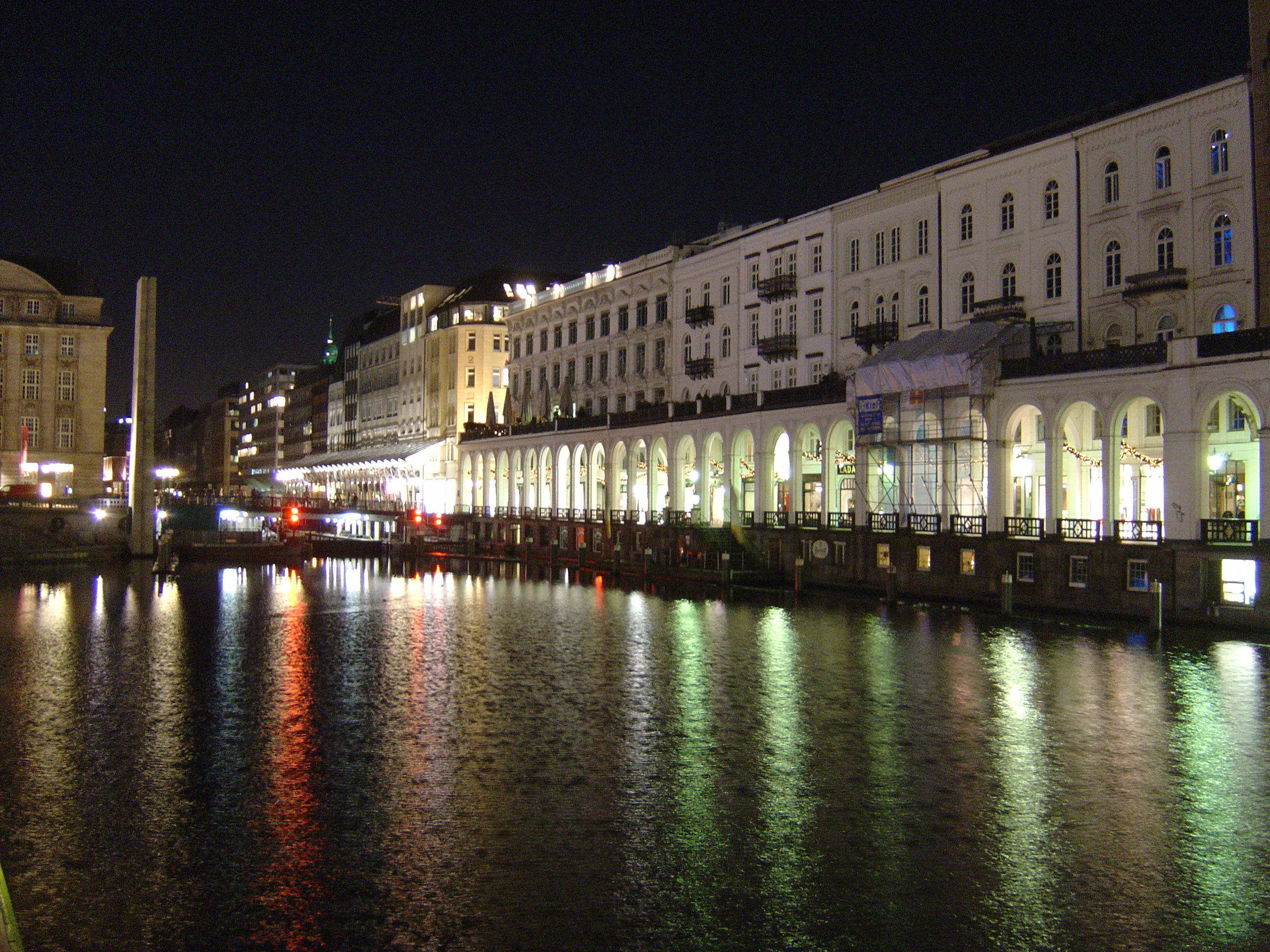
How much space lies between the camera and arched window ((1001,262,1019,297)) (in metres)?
53.3

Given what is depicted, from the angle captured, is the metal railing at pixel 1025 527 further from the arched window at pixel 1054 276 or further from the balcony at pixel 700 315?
the balcony at pixel 700 315

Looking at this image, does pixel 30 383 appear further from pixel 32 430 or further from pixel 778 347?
pixel 778 347

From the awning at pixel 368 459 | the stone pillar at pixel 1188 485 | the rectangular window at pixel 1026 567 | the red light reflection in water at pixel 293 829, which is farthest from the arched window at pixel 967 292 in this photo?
the awning at pixel 368 459

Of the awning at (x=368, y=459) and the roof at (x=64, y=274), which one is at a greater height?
the roof at (x=64, y=274)

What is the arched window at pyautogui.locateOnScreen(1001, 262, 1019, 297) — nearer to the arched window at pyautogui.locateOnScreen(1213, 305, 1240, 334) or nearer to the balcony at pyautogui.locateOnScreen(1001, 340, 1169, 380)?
the balcony at pyautogui.locateOnScreen(1001, 340, 1169, 380)

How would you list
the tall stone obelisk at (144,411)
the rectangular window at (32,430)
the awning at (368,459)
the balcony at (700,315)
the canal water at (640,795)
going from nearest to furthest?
the canal water at (640,795)
the balcony at (700,315)
the tall stone obelisk at (144,411)
the rectangular window at (32,430)
the awning at (368,459)

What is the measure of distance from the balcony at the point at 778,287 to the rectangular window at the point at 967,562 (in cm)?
2372

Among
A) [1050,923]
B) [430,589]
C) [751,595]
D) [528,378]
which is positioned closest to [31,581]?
[430,589]

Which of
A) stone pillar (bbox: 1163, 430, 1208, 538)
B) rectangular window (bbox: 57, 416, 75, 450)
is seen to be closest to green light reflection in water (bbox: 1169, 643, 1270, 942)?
stone pillar (bbox: 1163, 430, 1208, 538)

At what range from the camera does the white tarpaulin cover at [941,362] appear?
49344mm

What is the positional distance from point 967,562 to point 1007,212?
684 inches

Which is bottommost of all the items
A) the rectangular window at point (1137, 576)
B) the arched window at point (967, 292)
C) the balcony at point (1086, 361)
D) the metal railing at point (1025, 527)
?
the rectangular window at point (1137, 576)

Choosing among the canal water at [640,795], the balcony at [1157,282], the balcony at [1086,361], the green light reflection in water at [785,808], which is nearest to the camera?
the canal water at [640,795]

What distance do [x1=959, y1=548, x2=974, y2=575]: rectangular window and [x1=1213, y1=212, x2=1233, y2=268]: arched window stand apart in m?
15.1
